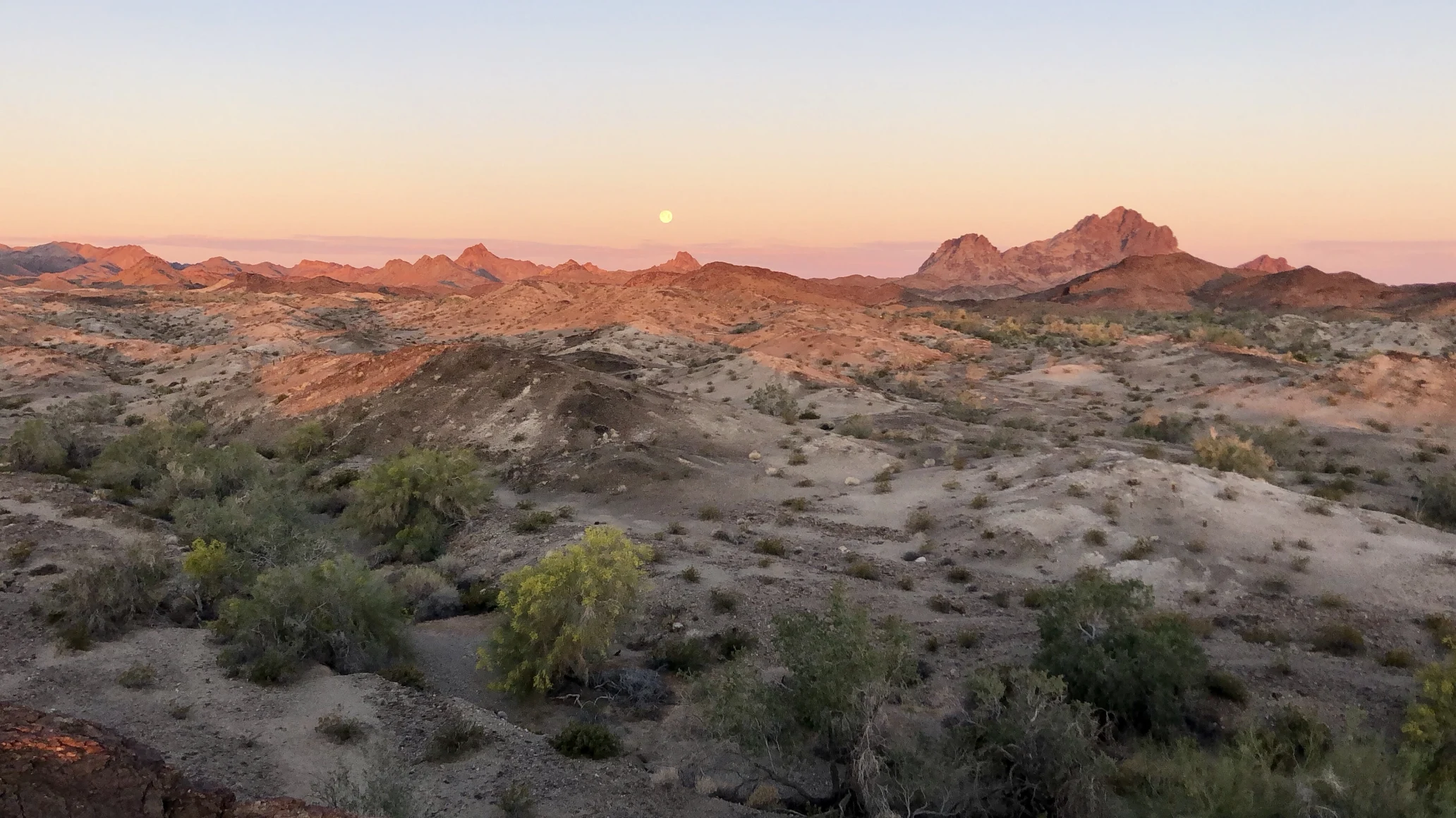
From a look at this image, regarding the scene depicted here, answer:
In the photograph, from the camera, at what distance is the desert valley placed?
8.26m

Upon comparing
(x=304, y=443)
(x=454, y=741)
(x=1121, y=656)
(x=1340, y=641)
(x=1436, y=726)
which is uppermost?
(x=1436, y=726)

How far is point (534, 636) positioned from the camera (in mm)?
11266

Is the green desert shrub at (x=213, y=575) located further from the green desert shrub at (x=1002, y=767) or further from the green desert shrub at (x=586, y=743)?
the green desert shrub at (x=1002, y=767)

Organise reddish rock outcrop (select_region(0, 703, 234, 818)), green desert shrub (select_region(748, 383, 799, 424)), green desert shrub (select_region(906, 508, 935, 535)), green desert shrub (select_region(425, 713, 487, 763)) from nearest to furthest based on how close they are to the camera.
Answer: reddish rock outcrop (select_region(0, 703, 234, 818)) < green desert shrub (select_region(425, 713, 487, 763)) < green desert shrub (select_region(906, 508, 935, 535)) < green desert shrub (select_region(748, 383, 799, 424))

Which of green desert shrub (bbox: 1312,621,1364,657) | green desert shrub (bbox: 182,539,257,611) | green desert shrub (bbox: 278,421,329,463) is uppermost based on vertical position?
green desert shrub (bbox: 1312,621,1364,657)

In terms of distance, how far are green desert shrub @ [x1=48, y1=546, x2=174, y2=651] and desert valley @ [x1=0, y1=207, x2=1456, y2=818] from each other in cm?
7

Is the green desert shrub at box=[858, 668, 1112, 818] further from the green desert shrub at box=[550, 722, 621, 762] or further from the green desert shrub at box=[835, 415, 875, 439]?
the green desert shrub at box=[835, 415, 875, 439]

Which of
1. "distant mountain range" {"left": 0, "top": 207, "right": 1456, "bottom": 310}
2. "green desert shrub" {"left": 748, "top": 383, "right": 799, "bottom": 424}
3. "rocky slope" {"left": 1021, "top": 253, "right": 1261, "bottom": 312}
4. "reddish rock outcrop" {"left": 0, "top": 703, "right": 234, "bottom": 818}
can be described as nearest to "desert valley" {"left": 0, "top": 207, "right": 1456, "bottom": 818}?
"reddish rock outcrop" {"left": 0, "top": 703, "right": 234, "bottom": 818}

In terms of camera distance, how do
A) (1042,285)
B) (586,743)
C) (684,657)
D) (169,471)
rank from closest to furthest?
(586,743) → (684,657) → (169,471) → (1042,285)

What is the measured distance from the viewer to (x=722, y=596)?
14133mm

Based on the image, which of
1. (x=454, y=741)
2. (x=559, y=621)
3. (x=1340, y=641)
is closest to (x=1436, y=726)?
(x=1340, y=641)

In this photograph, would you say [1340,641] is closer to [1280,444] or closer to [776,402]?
[1280,444]

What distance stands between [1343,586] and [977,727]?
10.0 meters

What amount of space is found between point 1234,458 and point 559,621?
1922 cm
